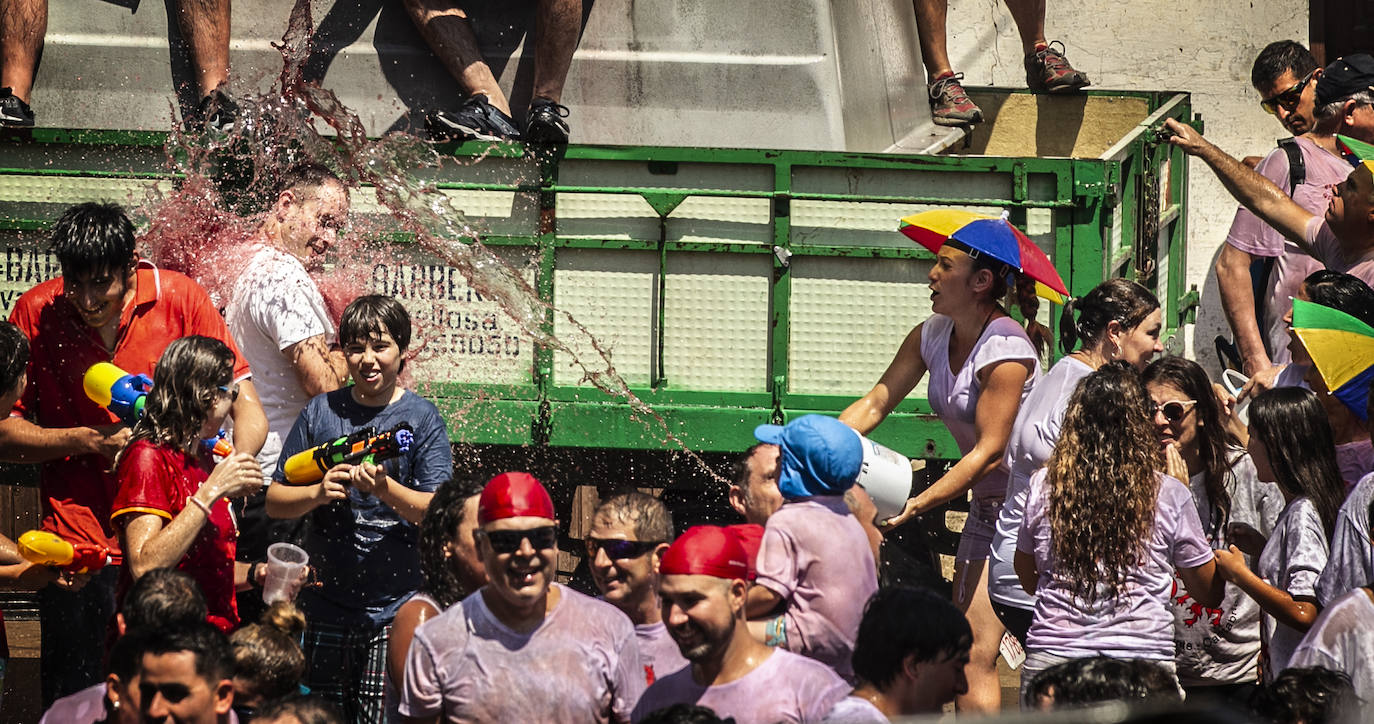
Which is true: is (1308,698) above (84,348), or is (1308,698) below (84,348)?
below

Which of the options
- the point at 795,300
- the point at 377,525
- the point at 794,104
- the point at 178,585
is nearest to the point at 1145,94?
the point at 794,104

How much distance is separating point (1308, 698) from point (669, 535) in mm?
1656

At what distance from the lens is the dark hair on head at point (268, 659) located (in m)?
3.89

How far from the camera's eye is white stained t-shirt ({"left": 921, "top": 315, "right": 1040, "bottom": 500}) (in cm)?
495

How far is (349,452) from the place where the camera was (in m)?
4.47

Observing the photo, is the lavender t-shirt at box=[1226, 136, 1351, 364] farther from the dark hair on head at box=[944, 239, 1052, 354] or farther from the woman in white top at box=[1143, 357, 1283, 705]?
the woman in white top at box=[1143, 357, 1283, 705]

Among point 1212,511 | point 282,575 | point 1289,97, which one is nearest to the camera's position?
point 282,575

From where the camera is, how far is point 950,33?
1124 centimetres

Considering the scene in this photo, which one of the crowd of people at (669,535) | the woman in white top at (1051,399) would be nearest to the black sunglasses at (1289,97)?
the crowd of people at (669,535)

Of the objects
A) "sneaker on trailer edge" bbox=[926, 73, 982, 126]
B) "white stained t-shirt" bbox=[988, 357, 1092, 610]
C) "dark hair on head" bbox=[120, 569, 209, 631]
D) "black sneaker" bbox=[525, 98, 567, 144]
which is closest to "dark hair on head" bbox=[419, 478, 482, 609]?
"dark hair on head" bbox=[120, 569, 209, 631]

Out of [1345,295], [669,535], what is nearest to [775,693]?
[669,535]

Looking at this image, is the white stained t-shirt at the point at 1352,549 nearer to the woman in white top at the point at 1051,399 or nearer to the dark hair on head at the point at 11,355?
the woman in white top at the point at 1051,399

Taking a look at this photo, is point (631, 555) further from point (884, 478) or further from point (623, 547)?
point (884, 478)

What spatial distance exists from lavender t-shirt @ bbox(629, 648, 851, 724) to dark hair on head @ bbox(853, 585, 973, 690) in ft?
0.29
